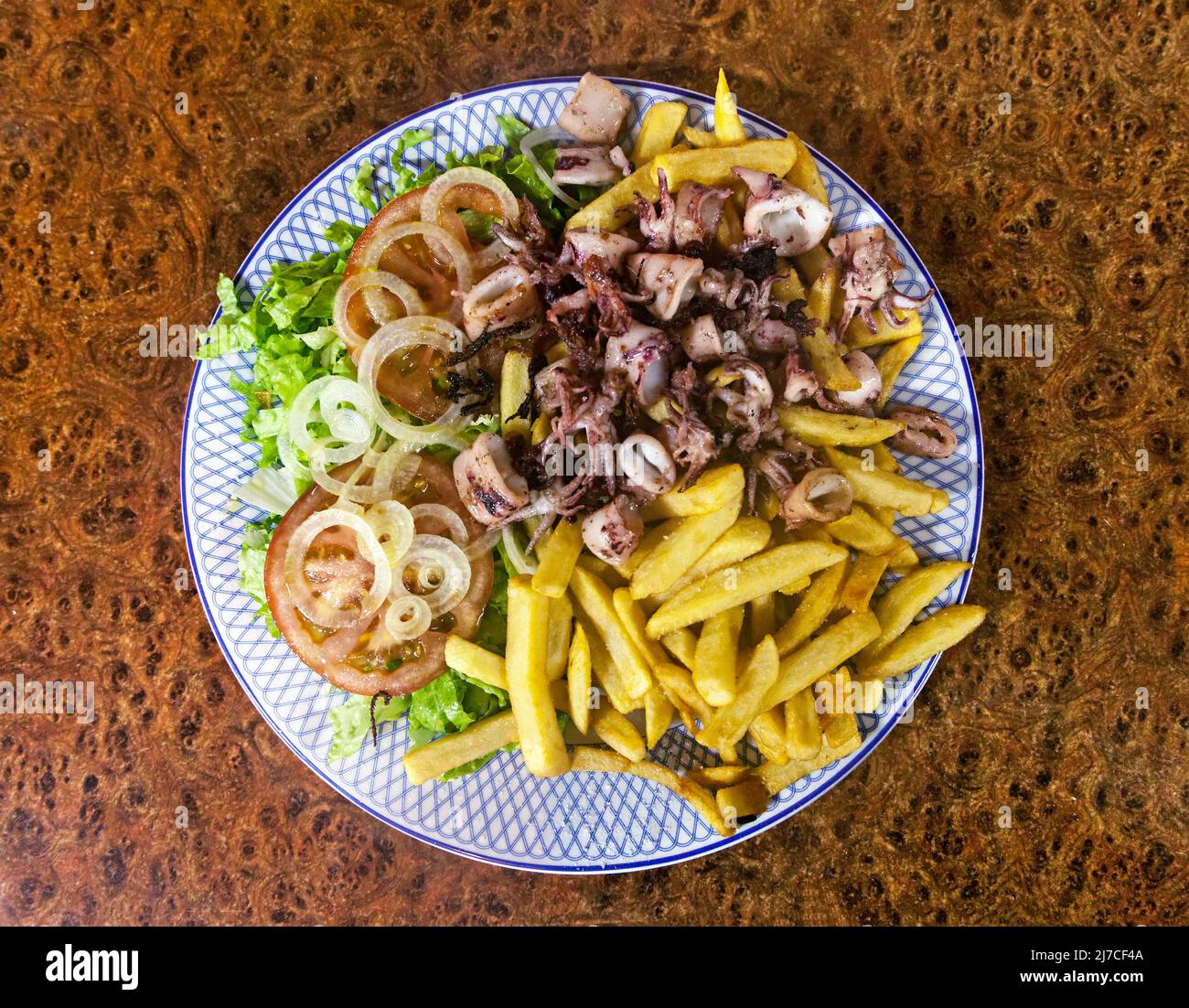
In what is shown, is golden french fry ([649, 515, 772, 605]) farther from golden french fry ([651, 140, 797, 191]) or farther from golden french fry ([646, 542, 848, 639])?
golden french fry ([651, 140, 797, 191])

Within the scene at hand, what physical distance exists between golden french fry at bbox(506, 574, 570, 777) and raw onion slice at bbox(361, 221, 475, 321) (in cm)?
105

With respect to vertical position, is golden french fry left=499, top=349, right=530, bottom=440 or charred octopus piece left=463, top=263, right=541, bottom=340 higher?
charred octopus piece left=463, top=263, right=541, bottom=340

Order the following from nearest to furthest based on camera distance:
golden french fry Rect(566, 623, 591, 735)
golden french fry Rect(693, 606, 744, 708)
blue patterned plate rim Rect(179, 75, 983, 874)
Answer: golden french fry Rect(693, 606, 744, 708), golden french fry Rect(566, 623, 591, 735), blue patterned plate rim Rect(179, 75, 983, 874)

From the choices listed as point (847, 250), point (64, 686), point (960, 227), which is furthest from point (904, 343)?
point (64, 686)

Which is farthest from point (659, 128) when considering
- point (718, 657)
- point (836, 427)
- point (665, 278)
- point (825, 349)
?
point (718, 657)

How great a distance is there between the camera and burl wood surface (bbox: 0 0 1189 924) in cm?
324

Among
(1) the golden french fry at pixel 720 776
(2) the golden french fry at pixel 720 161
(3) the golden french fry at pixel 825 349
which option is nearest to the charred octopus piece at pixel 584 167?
(2) the golden french fry at pixel 720 161

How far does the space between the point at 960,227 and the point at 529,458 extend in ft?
6.61

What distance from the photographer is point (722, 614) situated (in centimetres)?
255

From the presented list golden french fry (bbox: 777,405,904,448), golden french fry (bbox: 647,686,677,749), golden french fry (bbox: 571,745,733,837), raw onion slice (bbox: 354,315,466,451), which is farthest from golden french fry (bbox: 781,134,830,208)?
golden french fry (bbox: 571,745,733,837)

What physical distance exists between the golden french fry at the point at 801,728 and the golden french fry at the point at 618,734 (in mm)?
470

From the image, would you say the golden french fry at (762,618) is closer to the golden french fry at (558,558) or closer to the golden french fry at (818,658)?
the golden french fry at (818,658)

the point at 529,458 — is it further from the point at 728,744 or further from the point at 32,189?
the point at 32,189

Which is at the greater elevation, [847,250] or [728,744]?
[847,250]
